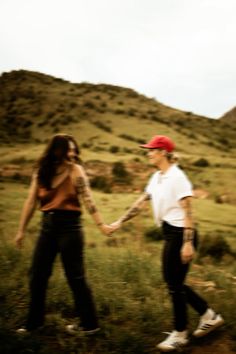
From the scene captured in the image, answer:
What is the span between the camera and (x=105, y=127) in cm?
3697

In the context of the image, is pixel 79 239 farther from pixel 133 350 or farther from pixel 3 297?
pixel 3 297

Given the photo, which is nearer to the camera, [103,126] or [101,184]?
[101,184]

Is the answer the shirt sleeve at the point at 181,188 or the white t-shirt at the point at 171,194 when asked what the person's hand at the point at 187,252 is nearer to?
the white t-shirt at the point at 171,194

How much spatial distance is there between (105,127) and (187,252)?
33570mm

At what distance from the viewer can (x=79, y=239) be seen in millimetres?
4176

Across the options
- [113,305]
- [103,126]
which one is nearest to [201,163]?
[103,126]

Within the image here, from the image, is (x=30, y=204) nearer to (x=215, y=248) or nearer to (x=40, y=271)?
(x=40, y=271)

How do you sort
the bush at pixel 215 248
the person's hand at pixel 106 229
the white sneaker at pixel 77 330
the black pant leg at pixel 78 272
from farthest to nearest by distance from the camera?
the bush at pixel 215 248, the person's hand at pixel 106 229, the white sneaker at pixel 77 330, the black pant leg at pixel 78 272

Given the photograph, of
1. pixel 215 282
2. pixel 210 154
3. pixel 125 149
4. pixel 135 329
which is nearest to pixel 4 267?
pixel 135 329

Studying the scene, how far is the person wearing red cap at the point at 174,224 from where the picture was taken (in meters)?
3.91

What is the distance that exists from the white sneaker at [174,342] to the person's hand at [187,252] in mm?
906

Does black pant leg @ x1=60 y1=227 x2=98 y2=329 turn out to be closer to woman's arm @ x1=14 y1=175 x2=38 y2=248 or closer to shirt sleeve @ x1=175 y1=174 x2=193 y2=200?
woman's arm @ x1=14 y1=175 x2=38 y2=248

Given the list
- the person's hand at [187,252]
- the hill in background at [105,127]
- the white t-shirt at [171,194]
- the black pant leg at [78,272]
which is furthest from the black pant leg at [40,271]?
the hill in background at [105,127]

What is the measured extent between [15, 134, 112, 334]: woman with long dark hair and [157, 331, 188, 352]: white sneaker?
31.2 inches
